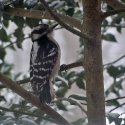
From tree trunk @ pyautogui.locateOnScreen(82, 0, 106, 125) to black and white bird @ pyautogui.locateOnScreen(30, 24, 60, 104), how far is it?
0.42 m

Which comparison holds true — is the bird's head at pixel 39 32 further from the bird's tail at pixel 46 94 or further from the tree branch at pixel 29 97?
the tree branch at pixel 29 97

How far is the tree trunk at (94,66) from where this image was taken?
169 centimetres

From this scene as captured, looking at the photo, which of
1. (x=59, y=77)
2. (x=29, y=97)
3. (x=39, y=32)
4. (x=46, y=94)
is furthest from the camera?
(x=39, y=32)

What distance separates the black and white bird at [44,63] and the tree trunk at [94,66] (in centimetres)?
42

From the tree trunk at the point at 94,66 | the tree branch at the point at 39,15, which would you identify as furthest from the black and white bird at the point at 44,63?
the tree trunk at the point at 94,66

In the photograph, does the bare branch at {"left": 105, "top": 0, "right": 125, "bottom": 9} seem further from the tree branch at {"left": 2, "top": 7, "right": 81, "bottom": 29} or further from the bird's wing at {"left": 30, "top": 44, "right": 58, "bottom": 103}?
the bird's wing at {"left": 30, "top": 44, "right": 58, "bottom": 103}

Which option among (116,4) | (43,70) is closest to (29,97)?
→ (116,4)

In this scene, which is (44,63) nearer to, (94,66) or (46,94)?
(46,94)

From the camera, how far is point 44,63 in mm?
2395

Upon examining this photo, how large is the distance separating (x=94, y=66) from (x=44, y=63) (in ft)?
2.40

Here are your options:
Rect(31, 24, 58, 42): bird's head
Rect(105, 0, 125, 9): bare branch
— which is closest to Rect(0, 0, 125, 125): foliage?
Rect(31, 24, 58, 42): bird's head

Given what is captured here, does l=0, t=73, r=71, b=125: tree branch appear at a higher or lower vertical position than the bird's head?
lower

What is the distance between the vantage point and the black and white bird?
7.40 ft

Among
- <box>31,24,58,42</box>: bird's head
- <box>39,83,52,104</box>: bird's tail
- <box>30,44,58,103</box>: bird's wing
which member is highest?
<box>31,24,58,42</box>: bird's head
